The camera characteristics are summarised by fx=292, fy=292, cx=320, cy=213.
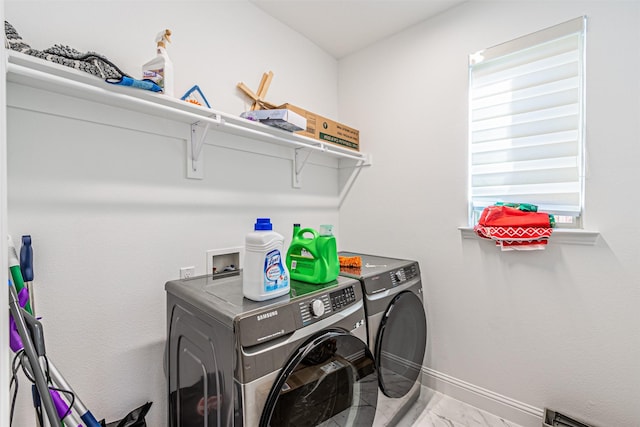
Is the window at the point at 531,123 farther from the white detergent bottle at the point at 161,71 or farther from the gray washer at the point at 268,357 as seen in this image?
the white detergent bottle at the point at 161,71

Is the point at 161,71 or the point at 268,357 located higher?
the point at 161,71

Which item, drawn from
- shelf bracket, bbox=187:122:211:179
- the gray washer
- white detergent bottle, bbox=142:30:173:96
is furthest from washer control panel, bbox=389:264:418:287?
white detergent bottle, bbox=142:30:173:96

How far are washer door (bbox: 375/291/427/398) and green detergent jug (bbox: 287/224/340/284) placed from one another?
15.6 inches

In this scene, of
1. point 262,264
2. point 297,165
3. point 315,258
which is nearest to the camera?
point 262,264

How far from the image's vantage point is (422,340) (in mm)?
1826

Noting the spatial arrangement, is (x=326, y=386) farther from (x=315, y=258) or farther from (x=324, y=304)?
(x=315, y=258)

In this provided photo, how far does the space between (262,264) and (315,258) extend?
0.32m

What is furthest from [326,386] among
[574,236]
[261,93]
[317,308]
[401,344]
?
[261,93]

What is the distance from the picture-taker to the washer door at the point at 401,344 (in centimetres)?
148

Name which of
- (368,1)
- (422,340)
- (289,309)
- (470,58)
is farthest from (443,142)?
(289,309)

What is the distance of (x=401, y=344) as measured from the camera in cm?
165

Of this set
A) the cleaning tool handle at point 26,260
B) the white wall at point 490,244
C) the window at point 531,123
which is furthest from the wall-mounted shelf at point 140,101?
the window at point 531,123

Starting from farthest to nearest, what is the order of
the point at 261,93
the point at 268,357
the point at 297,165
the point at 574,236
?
the point at 297,165
the point at 261,93
the point at 574,236
the point at 268,357

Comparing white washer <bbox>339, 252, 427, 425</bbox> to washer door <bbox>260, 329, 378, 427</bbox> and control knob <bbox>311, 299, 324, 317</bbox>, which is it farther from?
control knob <bbox>311, 299, 324, 317</bbox>
